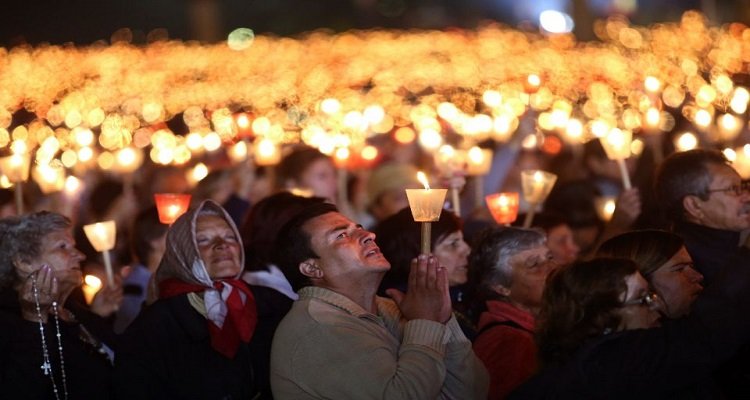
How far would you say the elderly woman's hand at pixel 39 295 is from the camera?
17.6 ft

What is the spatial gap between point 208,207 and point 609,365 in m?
2.21

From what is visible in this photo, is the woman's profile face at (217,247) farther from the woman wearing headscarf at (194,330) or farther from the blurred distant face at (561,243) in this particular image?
the blurred distant face at (561,243)

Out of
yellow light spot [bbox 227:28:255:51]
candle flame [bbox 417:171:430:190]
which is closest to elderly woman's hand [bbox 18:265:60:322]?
candle flame [bbox 417:171:430:190]

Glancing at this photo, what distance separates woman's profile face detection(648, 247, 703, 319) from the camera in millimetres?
4980

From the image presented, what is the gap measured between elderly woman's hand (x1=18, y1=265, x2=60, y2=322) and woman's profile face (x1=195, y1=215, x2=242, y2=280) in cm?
60

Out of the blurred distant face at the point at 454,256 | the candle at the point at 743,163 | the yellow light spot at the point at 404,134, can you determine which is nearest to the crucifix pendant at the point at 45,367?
the blurred distant face at the point at 454,256

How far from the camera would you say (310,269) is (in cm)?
480

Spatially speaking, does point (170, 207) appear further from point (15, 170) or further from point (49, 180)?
point (49, 180)

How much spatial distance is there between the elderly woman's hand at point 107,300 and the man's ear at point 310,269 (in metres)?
2.25

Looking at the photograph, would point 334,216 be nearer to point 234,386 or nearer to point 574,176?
point 234,386

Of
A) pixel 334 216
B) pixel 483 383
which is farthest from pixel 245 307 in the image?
pixel 483 383

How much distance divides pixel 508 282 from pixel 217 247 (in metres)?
1.20

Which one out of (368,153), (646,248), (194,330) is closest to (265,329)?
(194,330)

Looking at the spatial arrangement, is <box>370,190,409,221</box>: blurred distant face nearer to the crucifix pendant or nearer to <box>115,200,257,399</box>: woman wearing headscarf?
<box>115,200,257,399</box>: woman wearing headscarf
